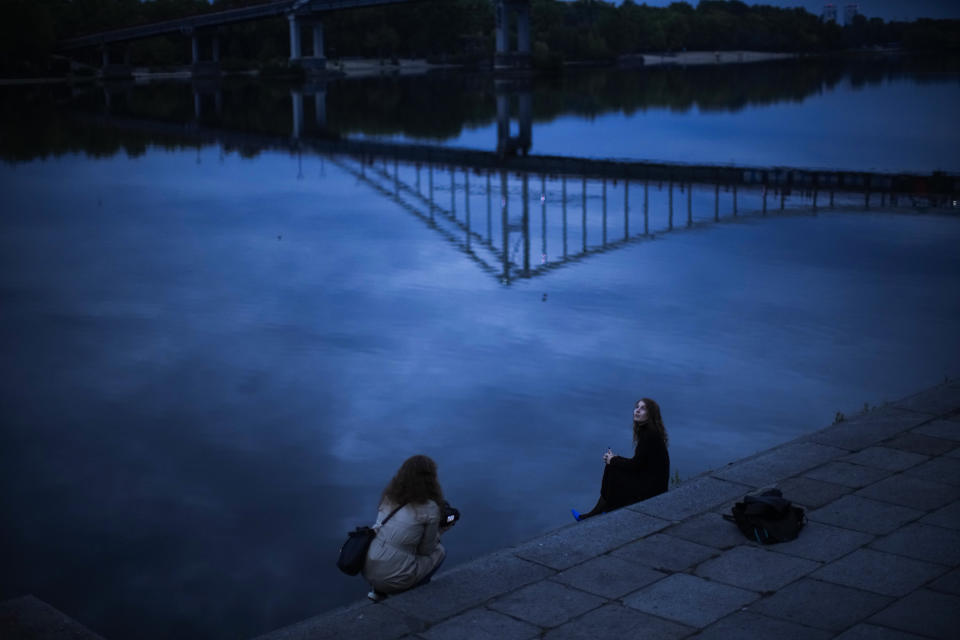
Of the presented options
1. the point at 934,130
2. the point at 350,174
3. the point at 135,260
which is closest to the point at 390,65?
the point at 934,130

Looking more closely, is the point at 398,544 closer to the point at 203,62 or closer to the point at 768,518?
the point at 768,518

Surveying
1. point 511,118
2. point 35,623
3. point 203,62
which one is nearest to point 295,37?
point 203,62

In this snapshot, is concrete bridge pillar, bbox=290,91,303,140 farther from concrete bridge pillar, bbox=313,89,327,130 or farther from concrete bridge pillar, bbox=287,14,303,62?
concrete bridge pillar, bbox=287,14,303,62

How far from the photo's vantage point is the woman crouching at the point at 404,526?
9562mm

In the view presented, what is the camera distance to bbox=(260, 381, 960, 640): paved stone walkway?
9047mm

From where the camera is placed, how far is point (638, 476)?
11.9 metres

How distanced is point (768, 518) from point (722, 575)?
968 millimetres

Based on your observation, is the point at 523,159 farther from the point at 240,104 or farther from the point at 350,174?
the point at 240,104

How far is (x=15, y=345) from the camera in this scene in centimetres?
2127

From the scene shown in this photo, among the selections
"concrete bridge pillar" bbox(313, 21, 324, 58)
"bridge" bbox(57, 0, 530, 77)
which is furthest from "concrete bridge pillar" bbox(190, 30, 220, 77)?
"concrete bridge pillar" bbox(313, 21, 324, 58)

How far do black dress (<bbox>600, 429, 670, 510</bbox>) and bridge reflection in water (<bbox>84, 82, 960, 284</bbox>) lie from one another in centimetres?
1526

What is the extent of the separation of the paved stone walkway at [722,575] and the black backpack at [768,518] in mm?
101

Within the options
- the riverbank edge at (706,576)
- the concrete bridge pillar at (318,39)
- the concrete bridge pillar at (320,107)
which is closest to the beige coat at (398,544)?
the riverbank edge at (706,576)

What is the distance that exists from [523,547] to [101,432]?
24.9 feet
